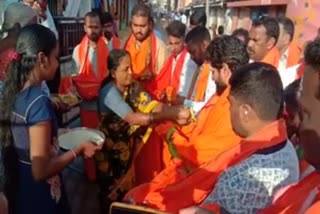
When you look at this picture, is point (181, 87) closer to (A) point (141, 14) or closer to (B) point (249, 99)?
(A) point (141, 14)

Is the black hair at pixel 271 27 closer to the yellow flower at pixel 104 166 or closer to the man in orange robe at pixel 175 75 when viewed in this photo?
the man in orange robe at pixel 175 75

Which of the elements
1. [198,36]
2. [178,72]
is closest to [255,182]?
[178,72]

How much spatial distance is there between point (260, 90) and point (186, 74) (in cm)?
228

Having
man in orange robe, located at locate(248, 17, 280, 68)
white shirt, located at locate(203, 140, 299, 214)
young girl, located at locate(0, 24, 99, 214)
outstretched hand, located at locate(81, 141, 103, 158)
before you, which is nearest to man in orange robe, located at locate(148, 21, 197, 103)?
man in orange robe, located at locate(248, 17, 280, 68)

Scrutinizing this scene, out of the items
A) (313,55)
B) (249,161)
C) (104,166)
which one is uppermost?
(313,55)

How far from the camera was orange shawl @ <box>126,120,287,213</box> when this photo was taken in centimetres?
173

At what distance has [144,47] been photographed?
4.34 m

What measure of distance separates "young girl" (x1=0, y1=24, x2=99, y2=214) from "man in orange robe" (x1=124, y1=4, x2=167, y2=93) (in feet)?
6.80

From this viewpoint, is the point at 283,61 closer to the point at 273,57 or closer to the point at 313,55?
the point at 273,57

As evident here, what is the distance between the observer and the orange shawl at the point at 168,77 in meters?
4.13

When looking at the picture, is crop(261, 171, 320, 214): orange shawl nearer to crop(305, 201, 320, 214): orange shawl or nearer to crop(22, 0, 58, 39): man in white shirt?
crop(305, 201, 320, 214): orange shawl

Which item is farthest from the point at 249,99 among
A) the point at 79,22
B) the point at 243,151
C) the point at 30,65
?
the point at 79,22

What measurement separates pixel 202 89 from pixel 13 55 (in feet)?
5.58

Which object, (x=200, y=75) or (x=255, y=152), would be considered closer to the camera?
(x=255, y=152)
